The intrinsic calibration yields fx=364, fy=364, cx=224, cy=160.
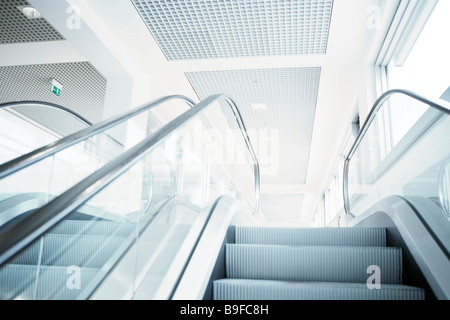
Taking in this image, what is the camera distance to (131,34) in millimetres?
5102

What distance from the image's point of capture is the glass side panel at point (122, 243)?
1101 millimetres

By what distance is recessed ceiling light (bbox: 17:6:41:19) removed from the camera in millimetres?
4500

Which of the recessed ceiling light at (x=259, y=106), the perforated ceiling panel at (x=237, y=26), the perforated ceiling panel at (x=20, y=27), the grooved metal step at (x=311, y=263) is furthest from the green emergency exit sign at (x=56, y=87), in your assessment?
the grooved metal step at (x=311, y=263)

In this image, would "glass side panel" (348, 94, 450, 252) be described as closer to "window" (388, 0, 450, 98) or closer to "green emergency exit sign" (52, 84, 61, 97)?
"window" (388, 0, 450, 98)

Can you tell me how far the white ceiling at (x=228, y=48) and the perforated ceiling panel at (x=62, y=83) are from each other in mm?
616

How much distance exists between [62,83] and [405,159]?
235 inches

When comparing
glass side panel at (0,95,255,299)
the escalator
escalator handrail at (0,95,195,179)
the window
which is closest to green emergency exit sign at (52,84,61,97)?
the escalator

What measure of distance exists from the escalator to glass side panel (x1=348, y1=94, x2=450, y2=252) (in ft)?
0.06

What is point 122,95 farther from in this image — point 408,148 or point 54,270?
point 54,270

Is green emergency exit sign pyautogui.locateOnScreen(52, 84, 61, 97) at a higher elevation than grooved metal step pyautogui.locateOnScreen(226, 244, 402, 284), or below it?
higher

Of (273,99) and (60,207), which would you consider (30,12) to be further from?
(60,207)
